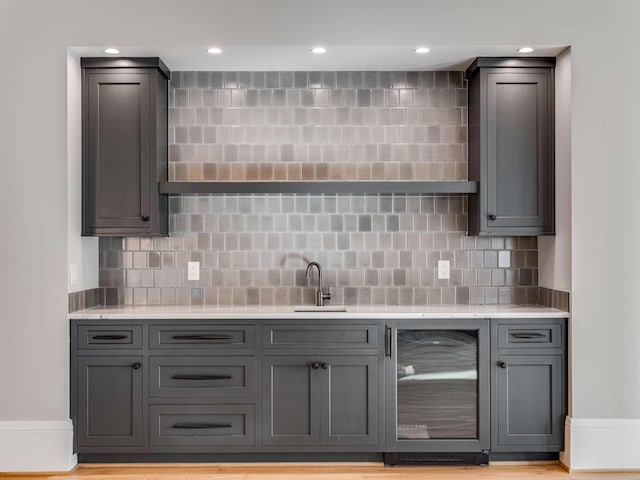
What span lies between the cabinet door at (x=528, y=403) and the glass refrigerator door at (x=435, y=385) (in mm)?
157

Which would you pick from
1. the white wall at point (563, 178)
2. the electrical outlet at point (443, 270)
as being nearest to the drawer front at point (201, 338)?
the electrical outlet at point (443, 270)

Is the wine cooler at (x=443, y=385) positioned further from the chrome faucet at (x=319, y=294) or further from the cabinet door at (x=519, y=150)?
the cabinet door at (x=519, y=150)

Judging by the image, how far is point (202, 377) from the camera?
3293 millimetres

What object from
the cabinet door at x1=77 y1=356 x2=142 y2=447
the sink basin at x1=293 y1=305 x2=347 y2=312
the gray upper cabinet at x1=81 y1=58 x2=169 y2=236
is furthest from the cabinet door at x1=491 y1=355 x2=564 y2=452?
the gray upper cabinet at x1=81 y1=58 x2=169 y2=236

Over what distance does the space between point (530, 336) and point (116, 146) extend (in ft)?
9.32

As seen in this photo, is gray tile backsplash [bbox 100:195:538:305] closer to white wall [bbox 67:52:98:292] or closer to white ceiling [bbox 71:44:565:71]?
white wall [bbox 67:52:98:292]

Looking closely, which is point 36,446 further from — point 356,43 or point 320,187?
point 356,43

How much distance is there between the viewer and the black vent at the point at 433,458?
3.34m

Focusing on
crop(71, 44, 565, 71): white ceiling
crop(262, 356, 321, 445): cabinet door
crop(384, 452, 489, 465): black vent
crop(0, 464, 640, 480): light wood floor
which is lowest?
crop(0, 464, 640, 480): light wood floor

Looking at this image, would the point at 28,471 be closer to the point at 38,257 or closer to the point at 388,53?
the point at 38,257

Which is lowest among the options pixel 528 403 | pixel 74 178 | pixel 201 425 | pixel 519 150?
pixel 201 425

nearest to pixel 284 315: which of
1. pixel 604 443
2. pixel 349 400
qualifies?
pixel 349 400

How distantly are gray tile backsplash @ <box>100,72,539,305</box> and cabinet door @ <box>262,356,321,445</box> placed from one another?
2.10 feet

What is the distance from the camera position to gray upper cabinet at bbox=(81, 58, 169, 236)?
11.3ft
